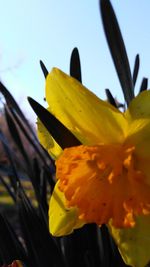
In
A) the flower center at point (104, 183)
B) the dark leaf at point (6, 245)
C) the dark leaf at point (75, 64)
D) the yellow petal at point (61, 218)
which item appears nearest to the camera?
the flower center at point (104, 183)

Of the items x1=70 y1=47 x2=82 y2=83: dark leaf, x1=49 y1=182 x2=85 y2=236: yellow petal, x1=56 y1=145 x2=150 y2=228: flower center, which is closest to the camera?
x1=56 y1=145 x2=150 y2=228: flower center

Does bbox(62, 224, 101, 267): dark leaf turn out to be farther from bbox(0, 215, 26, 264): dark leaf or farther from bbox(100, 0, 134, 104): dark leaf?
bbox(100, 0, 134, 104): dark leaf

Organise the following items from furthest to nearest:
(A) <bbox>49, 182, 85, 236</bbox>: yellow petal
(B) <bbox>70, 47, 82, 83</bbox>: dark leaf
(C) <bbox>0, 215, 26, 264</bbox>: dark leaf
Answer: (C) <bbox>0, 215, 26, 264</bbox>: dark leaf, (B) <bbox>70, 47, 82, 83</bbox>: dark leaf, (A) <bbox>49, 182, 85, 236</bbox>: yellow petal

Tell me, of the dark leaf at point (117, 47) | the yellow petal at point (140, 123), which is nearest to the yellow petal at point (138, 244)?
the yellow petal at point (140, 123)

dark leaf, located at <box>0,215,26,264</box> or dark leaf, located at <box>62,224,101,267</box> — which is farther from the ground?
dark leaf, located at <box>0,215,26,264</box>

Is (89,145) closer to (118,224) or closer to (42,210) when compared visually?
(118,224)

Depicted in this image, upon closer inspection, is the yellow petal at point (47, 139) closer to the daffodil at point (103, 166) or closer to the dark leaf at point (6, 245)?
the daffodil at point (103, 166)

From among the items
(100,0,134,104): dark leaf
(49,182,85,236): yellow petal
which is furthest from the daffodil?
(100,0,134,104): dark leaf
